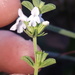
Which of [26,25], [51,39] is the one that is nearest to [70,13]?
[51,39]

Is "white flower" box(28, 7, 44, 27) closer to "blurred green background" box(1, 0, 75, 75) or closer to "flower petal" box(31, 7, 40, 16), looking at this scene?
"flower petal" box(31, 7, 40, 16)

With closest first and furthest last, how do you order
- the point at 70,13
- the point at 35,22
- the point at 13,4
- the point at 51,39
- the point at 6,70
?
the point at 35,22
the point at 13,4
the point at 6,70
the point at 70,13
the point at 51,39

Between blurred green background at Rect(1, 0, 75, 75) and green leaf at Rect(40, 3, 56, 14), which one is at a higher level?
blurred green background at Rect(1, 0, 75, 75)

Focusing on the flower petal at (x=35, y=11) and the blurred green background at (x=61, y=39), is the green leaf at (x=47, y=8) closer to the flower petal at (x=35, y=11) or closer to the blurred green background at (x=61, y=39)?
the flower petal at (x=35, y=11)

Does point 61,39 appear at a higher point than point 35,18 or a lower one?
higher

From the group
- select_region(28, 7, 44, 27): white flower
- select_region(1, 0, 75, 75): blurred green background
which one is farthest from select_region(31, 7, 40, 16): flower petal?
select_region(1, 0, 75, 75): blurred green background

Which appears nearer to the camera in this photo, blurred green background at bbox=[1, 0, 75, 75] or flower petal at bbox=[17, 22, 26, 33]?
flower petal at bbox=[17, 22, 26, 33]

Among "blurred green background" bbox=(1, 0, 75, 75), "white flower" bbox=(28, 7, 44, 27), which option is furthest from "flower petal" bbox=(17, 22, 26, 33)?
"blurred green background" bbox=(1, 0, 75, 75)

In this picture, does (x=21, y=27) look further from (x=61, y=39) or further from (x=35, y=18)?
(x=61, y=39)

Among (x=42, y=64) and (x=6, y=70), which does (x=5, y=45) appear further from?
(x=42, y=64)

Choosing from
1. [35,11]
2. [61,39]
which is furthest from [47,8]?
[61,39]

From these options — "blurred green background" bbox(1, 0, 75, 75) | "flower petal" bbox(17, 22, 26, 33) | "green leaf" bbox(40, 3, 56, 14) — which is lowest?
"flower petal" bbox(17, 22, 26, 33)
